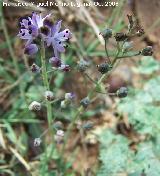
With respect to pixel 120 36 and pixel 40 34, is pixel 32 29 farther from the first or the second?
pixel 120 36

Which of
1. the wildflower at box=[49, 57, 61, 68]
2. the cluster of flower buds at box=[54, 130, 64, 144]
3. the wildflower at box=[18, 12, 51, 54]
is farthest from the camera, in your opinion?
the cluster of flower buds at box=[54, 130, 64, 144]

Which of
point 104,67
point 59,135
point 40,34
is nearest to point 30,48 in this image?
point 40,34

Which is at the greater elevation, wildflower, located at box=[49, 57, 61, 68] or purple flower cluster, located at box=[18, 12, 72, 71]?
purple flower cluster, located at box=[18, 12, 72, 71]

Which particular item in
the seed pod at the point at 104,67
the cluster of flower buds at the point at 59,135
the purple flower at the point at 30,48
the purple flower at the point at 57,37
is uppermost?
the purple flower at the point at 57,37

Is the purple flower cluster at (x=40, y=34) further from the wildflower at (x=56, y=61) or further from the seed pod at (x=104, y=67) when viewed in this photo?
the seed pod at (x=104, y=67)

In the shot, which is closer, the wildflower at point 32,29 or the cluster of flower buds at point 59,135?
the wildflower at point 32,29

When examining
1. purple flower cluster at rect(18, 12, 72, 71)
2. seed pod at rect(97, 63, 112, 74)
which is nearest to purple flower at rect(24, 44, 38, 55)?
purple flower cluster at rect(18, 12, 72, 71)

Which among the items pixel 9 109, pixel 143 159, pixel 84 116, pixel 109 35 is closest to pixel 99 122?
pixel 84 116

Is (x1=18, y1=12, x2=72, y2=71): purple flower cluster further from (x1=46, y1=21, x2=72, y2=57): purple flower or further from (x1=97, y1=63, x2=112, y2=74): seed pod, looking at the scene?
(x1=97, y1=63, x2=112, y2=74): seed pod

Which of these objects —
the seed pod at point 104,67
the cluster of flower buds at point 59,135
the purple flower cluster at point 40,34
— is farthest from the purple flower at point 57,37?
the cluster of flower buds at point 59,135
